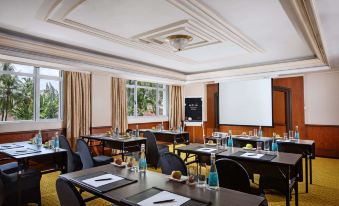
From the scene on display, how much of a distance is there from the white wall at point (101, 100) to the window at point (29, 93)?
87cm

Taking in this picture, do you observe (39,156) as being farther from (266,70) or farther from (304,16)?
(266,70)

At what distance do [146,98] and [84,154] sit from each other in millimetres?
A: 4748

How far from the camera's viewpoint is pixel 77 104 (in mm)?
5996

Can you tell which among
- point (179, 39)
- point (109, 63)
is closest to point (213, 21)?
point (179, 39)

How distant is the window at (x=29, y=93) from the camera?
5.24 m

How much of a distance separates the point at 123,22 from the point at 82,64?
7.20ft

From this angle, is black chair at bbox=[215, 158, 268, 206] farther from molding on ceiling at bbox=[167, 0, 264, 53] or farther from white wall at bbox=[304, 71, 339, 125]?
white wall at bbox=[304, 71, 339, 125]

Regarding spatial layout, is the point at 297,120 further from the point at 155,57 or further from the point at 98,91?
the point at 98,91

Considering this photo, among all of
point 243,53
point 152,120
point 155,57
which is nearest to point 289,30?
point 243,53

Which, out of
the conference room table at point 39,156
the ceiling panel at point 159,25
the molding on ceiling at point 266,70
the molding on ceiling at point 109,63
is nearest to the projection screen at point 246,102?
the molding on ceiling at point 266,70

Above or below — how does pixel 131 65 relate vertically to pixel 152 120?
above

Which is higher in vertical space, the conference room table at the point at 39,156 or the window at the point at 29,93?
the window at the point at 29,93

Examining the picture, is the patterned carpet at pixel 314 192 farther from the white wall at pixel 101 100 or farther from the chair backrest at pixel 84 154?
the white wall at pixel 101 100

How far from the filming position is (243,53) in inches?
225
